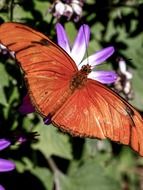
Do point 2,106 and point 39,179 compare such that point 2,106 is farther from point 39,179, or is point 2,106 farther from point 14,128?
point 39,179

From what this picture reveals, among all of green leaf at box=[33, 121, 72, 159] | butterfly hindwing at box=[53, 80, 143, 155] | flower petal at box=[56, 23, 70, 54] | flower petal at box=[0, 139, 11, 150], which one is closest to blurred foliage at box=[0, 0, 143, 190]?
green leaf at box=[33, 121, 72, 159]

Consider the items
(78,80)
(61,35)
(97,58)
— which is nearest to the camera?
(78,80)

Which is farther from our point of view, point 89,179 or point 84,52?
point 89,179

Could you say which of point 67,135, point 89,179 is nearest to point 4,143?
point 67,135

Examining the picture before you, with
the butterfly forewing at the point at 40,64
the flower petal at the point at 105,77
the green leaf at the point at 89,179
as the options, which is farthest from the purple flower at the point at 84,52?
the green leaf at the point at 89,179

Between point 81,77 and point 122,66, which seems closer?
point 81,77

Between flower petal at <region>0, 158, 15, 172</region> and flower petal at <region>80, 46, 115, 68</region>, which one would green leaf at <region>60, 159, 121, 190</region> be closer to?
flower petal at <region>80, 46, 115, 68</region>

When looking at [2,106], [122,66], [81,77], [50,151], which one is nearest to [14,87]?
[2,106]

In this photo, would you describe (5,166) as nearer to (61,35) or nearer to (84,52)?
(61,35)
